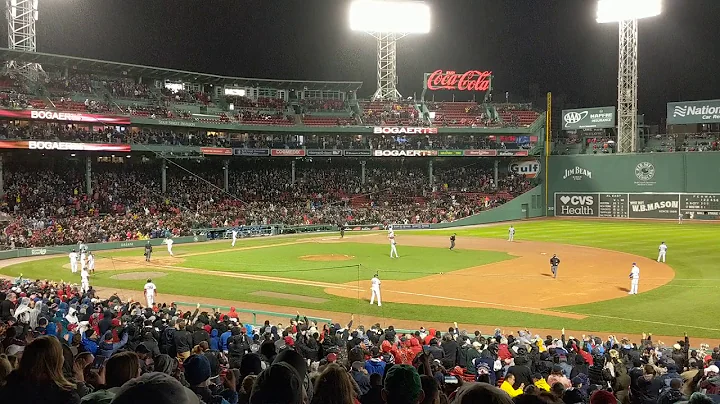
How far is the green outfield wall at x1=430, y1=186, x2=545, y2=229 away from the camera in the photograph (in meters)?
63.1

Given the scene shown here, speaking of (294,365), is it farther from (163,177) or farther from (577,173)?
(577,173)

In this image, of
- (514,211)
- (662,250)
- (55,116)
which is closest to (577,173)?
(514,211)

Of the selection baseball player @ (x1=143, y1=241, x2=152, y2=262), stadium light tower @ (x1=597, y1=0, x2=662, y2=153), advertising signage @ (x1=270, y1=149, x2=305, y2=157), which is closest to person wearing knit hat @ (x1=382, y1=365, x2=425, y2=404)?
baseball player @ (x1=143, y1=241, x2=152, y2=262)

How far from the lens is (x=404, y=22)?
6919 centimetres

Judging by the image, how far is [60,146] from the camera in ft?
156

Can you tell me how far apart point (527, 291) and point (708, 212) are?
44.7m

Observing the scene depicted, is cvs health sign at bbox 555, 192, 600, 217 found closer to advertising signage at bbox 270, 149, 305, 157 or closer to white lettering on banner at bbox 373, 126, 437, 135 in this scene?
white lettering on banner at bbox 373, 126, 437, 135

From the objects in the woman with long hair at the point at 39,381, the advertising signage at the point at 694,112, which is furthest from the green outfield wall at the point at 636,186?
the woman with long hair at the point at 39,381

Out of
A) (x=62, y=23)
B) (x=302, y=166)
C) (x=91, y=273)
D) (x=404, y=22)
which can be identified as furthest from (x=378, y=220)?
(x=62, y=23)

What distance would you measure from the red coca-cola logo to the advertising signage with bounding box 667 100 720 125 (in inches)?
864

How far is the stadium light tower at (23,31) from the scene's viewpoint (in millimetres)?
47281

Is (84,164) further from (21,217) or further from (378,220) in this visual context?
(378,220)

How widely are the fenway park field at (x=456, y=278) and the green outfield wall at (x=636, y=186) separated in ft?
47.1

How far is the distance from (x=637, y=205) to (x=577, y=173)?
25.2ft
